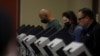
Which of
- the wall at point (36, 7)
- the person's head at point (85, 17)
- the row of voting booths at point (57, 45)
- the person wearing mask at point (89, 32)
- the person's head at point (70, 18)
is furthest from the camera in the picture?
the wall at point (36, 7)

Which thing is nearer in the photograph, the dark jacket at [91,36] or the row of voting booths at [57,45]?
the row of voting booths at [57,45]

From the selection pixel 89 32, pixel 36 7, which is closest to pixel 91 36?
pixel 89 32

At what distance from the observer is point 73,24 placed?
3.99m

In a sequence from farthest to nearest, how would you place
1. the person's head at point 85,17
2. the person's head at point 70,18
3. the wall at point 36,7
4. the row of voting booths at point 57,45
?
the wall at point 36,7, the person's head at point 70,18, the person's head at point 85,17, the row of voting booths at point 57,45

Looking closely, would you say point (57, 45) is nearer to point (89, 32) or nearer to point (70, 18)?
point (89, 32)

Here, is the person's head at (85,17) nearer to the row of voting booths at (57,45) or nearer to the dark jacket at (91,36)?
the dark jacket at (91,36)

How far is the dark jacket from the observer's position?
9.01 feet

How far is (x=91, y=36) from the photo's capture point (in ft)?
9.29

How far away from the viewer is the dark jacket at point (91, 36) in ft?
9.01

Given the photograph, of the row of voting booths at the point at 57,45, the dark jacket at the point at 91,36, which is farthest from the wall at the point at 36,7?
the dark jacket at the point at 91,36

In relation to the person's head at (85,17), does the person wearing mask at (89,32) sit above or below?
below

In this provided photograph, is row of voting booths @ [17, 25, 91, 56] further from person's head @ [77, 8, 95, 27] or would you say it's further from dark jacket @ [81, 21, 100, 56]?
Result: person's head @ [77, 8, 95, 27]

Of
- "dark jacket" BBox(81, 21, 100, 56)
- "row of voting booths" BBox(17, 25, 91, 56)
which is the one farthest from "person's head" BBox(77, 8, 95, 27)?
"row of voting booths" BBox(17, 25, 91, 56)

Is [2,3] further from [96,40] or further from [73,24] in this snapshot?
[73,24]
